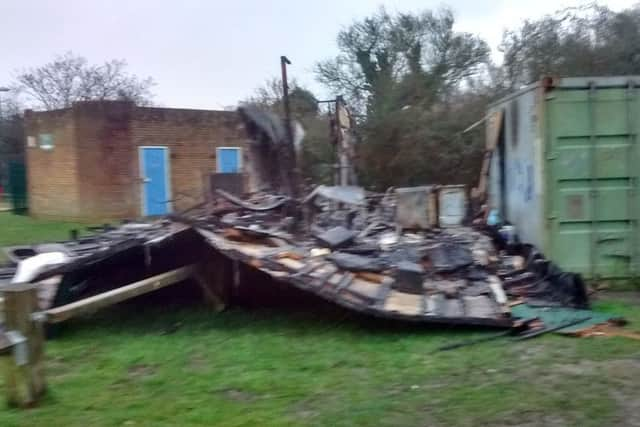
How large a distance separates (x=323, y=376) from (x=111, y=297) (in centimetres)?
260

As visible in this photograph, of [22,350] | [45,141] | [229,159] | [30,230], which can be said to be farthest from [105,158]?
[22,350]

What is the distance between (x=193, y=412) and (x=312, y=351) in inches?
64.6

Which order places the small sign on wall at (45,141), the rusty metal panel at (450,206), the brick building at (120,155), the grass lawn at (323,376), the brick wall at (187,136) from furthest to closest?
the small sign on wall at (45,141) < the brick wall at (187,136) < the brick building at (120,155) < the rusty metal panel at (450,206) < the grass lawn at (323,376)

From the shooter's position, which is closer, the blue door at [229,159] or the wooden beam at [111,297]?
the wooden beam at [111,297]

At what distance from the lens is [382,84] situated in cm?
2203

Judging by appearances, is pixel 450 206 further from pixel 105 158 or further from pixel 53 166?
pixel 53 166

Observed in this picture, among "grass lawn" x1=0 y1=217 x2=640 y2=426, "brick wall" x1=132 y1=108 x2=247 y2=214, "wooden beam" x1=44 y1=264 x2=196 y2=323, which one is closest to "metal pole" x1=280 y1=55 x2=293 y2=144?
"wooden beam" x1=44 y1=264 x2=196 y2=323

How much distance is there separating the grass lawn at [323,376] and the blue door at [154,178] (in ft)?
46.0

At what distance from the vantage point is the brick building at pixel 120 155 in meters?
20.4

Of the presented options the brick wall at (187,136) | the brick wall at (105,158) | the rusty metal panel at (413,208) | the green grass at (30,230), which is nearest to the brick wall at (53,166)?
the brick wall at (105,158)

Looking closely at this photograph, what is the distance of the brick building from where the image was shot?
20359mm

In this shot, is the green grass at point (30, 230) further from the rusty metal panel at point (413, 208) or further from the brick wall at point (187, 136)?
the rusty metal panel at point (413, 208)

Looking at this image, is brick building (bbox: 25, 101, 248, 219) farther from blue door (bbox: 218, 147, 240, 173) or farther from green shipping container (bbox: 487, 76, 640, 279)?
green shipping container (bbox: 487, 76, 640, 279)

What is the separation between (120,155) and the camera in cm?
2064
